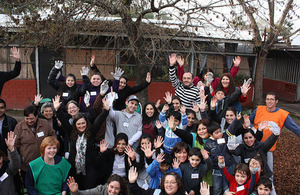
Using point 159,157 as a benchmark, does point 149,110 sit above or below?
above

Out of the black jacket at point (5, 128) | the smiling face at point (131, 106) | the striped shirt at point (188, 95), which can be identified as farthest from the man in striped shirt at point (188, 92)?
the black jacket at point (5, 128)

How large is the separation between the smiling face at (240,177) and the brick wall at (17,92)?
882 cm

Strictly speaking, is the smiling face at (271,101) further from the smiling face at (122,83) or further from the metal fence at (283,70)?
the metal fence at (283,70)

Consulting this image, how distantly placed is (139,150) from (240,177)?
143 cm

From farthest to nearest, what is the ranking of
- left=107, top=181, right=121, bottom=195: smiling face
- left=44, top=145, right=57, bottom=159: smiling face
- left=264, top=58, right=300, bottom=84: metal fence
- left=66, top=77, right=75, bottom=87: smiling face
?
1. left=264, top=58, right=300, bottom=84: metal fence
2. left=66, top=77, right=75, bottom=87: smiling face
3. left=44, top=145, right=57, bottom=159: smiling face
4. left=107, top=181, right=121, bottom=195: smiling face

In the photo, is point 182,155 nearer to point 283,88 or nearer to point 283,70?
point 283,88

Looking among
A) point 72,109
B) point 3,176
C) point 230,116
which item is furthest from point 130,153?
point 230,116

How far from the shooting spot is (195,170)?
3408 mm

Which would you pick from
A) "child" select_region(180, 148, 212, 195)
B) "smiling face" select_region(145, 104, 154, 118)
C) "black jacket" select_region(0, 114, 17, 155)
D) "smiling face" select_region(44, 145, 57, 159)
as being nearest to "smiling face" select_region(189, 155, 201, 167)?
"child" select_region(180, 148, 212, 195)

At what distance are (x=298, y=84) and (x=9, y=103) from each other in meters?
13.3

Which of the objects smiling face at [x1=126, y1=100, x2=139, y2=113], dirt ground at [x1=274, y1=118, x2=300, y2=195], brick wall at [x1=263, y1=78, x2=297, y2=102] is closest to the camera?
smiling face at [x1=126, y1=100, x2=139, y2=113]

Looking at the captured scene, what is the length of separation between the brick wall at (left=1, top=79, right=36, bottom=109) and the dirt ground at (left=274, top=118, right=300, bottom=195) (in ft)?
28.5

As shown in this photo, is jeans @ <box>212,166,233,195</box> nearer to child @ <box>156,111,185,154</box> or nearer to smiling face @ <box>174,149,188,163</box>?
smiling face @ <box>174,149,188,163</box>

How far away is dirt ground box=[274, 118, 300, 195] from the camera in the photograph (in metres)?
4.94
